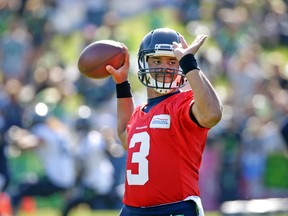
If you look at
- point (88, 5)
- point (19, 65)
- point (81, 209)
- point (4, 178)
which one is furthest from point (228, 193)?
point (88, 5)

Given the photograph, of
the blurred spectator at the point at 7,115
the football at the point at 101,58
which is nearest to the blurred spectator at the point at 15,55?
the blurred spectator at the point at 7,115

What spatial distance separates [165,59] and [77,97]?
772cm

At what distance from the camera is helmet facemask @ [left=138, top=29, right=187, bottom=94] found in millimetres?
5086

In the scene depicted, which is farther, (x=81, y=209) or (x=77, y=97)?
(x=77, y=97)

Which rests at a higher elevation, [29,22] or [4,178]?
[29,22]

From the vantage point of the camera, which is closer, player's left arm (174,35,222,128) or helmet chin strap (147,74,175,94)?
player's left arm (174,35,222,128)

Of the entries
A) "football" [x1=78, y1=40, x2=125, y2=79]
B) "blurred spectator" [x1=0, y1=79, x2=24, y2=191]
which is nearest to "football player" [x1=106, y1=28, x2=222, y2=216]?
"football" [x1=78, y1=40, x2=125, y2=79]

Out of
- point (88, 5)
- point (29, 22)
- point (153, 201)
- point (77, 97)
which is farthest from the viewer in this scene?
point (88, 5)

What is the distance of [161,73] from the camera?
510 cm

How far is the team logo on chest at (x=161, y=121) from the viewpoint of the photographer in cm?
496

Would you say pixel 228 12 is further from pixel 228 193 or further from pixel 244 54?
pixel 228 193

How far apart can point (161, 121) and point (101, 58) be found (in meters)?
0.92

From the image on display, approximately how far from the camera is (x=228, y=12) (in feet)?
47.6

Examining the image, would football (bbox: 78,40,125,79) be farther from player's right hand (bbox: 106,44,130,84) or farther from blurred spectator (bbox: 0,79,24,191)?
blurred spectator (bbox: 0,79,24,191)
